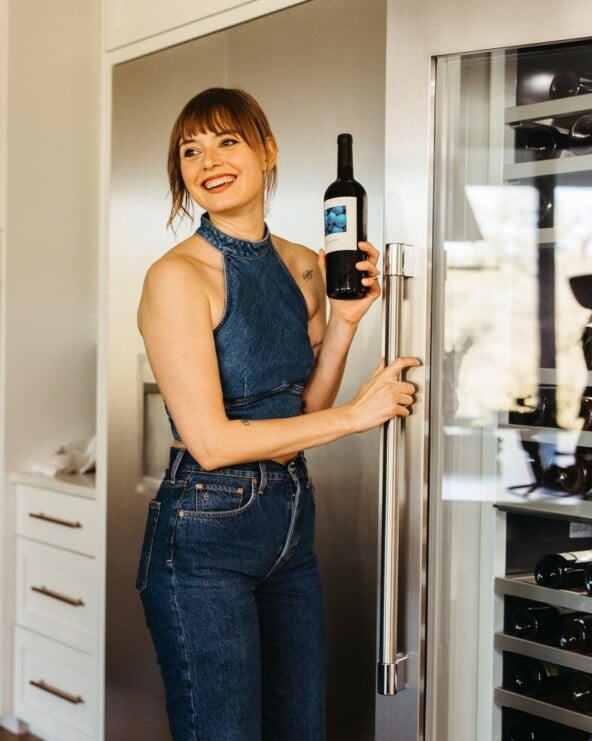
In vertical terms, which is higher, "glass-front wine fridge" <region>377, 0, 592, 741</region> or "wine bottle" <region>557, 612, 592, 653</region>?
"glass-front wine fridge" <region>377, 0, 592, 741</region>

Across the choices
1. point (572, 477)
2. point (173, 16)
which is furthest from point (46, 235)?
point (572, 477)

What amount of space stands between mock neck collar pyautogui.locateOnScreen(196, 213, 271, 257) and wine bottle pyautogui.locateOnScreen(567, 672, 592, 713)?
83 centimetres

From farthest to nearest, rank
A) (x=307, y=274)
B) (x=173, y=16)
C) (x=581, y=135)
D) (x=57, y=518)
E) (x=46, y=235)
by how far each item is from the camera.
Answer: (x=46, y=235), (x=57, y=518), (x=173, y=16), (x=307, y=274), (x=581, y=135)

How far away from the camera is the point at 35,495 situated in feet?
9.30

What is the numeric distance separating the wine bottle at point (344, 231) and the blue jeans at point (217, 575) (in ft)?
1.02

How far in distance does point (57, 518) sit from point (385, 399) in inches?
63.2

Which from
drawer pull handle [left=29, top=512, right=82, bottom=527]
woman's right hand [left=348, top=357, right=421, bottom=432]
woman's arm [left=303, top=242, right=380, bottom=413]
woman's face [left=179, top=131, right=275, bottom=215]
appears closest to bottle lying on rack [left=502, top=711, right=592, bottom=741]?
woman's right hand [left=348, top=357, right=421, bottom=432]

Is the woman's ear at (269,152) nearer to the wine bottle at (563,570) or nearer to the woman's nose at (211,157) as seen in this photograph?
the woman's nose at (211,157)

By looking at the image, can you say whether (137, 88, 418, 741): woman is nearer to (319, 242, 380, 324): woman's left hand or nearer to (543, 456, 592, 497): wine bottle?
(319, 242, 380, 324): woman's left hand

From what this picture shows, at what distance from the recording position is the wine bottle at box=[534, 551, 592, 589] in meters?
1.36

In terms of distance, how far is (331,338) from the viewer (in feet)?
5.31

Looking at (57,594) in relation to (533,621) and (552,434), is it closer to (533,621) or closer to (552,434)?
(533,621)

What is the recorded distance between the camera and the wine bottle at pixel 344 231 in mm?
1436

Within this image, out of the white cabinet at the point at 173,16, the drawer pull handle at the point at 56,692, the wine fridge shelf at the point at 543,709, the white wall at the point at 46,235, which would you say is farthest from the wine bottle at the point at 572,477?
the white wall at the point at 46,235
